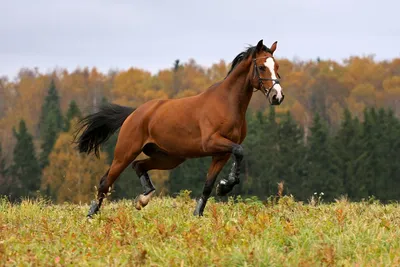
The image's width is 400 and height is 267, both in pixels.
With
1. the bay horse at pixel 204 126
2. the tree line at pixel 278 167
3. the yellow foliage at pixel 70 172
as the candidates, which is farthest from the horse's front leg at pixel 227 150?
the yellow foliage at pixel 70 172

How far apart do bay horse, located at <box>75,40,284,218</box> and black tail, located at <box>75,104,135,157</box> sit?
44 centimetres

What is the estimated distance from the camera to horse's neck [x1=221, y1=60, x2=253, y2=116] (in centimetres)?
994

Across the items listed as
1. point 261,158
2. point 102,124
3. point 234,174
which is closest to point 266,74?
point 234,174

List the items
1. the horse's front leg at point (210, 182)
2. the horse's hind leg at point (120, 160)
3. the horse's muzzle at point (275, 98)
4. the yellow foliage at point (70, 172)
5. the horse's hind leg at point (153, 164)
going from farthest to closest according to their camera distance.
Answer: the yellow foliage at point (70, 172) → the horse's hind leg at point (153, 164) → the horse's hind leg at point (120, 160) → the horse's front leg at point (210, 182) → the horse's muzzle at point (275, 98)

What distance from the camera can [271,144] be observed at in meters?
63.3

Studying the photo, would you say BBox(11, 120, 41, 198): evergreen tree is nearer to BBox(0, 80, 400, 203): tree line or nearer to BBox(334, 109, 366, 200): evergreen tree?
BBox(0, 80, 400, 203): tree line

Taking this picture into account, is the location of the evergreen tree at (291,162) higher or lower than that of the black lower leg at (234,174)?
lower

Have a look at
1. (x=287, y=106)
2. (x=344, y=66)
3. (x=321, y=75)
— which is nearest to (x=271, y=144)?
(x=287, y=106)

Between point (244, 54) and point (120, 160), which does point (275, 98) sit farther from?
point (120, 160)

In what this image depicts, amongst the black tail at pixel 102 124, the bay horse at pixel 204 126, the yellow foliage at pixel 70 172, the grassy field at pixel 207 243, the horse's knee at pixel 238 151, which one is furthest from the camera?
the yellow foliage at pixel 70 172

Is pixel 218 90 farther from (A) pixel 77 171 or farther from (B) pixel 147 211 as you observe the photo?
(A) pixel 77 171

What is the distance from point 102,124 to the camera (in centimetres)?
1211

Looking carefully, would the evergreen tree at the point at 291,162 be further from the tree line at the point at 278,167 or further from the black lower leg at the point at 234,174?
the black lower leg at the point at 234,174

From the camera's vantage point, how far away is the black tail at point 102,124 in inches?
470
